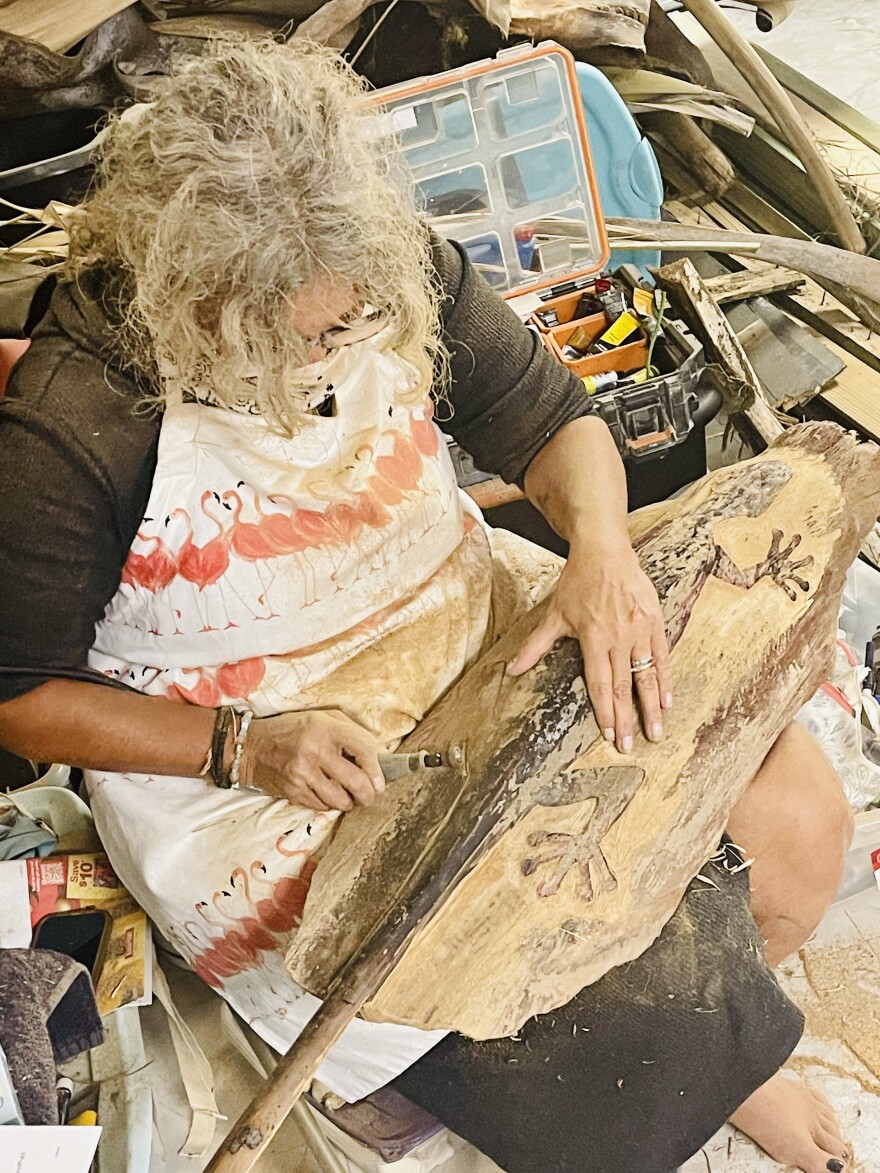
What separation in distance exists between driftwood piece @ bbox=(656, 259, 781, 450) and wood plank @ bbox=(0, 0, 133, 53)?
4.80 ft

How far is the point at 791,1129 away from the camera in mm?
1692

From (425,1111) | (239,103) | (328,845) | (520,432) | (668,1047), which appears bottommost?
(425,1111)

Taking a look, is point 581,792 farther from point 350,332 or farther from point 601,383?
point 601,383

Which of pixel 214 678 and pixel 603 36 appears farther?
pixel 603 36

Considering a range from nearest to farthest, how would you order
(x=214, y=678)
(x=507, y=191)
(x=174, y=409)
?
1. (x=174, y=409)
2. (x=214, y=678)
3. (x=507, y=191)

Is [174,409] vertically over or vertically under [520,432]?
over

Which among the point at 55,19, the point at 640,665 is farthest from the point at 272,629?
the point at 55,19

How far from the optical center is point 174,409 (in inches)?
54.4

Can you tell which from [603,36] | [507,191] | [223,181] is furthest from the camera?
[603,36]

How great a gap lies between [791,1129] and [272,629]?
3.61ft

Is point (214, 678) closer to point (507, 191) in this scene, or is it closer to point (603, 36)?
point (507, 191)

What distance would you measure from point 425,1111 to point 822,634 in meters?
0.90

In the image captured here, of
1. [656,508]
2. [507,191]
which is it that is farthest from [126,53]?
[656,508]

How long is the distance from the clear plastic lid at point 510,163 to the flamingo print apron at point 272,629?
1.14 m
